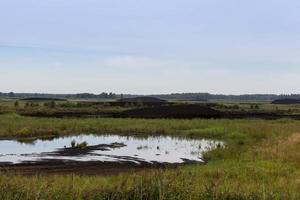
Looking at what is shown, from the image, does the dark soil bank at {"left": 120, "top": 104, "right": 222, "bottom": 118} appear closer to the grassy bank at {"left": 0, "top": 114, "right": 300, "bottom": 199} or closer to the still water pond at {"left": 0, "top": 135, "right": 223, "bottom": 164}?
the grassy bank at {"left": 0, "top": 114, "right": 300, "bottom": 199}

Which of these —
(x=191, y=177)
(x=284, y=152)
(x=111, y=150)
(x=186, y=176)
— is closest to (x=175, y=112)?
(x=111, y=150)

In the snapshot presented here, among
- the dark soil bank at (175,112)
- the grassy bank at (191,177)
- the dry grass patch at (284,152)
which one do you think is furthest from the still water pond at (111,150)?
the dark soil bank at (175,112)

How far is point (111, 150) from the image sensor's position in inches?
1147

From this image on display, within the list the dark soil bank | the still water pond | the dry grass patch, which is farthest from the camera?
the dark soil bank

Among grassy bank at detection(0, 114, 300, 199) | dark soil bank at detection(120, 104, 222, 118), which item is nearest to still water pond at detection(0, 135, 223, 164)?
grassy bank at detection(0, 114, 300, 199)

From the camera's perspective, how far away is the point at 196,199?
11492mm

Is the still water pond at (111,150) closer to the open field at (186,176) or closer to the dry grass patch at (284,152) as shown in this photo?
the open field at (186,176)

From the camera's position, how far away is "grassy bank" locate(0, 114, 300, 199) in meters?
11.6

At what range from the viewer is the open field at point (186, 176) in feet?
38.1

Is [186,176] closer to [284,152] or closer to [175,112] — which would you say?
[284,152]

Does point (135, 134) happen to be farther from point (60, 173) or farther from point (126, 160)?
point (60, 173)

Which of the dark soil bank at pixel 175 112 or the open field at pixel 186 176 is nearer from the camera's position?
the open field at pixel 186 176

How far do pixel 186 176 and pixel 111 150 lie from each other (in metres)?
12.7

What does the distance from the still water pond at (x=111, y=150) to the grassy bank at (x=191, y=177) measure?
236 centimetres
